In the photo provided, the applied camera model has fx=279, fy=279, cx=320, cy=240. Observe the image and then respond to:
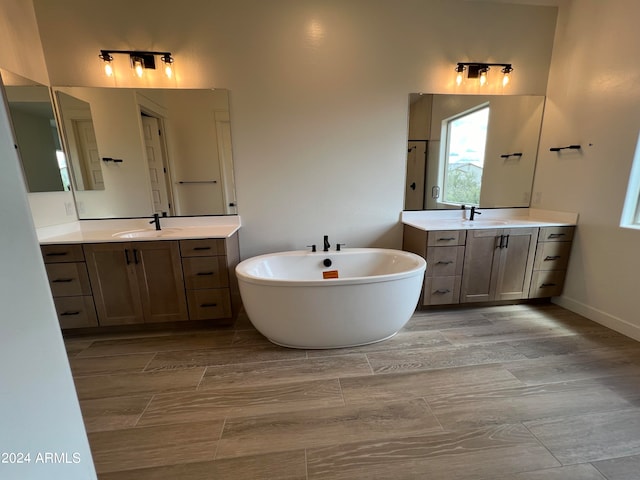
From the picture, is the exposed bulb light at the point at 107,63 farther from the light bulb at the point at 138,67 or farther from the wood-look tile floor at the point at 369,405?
the wood-look tile floor at the point at 369,405

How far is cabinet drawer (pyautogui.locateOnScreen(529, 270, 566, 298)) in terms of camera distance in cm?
272

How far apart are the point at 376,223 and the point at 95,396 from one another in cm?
259

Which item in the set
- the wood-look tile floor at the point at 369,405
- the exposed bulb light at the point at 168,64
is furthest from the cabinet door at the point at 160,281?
the exposed bulb light at the point at 168,64

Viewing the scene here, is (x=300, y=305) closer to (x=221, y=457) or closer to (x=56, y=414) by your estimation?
(x=221, y=457)

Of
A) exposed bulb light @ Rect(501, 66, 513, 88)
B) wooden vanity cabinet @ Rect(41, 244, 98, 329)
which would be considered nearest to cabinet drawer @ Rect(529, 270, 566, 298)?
exposed bulb light @ Rect(501, 66, 513, 88)

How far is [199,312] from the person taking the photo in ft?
7.77

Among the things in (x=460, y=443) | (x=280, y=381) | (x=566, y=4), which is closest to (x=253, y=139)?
(x=280, y=381)

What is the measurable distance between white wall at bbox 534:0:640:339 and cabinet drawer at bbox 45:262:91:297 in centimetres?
427

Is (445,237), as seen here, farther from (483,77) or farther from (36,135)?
(36,135)

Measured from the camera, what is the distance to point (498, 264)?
2.63 meters

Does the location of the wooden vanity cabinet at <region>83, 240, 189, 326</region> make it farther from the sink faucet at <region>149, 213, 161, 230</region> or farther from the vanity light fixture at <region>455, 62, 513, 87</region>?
the vanity light fixture at <region>455, 62, 513, 87</region>

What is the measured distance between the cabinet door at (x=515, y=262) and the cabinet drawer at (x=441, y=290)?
1.35 ft

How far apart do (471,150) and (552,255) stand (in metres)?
1.28

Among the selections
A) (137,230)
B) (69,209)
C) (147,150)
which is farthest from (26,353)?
(69,209)
